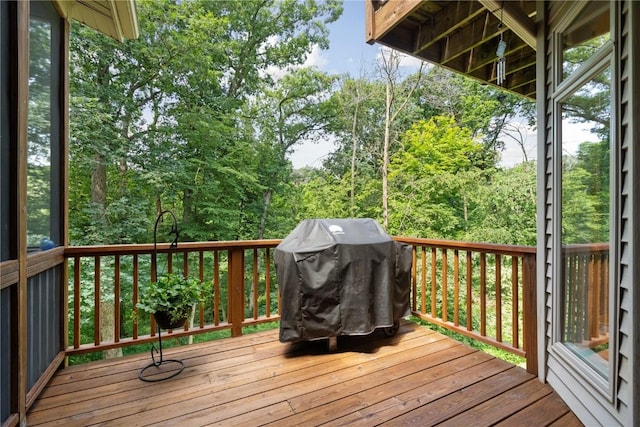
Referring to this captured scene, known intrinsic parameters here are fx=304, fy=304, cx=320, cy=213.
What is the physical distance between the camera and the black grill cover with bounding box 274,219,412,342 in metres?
2.38

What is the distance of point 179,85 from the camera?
7090mm

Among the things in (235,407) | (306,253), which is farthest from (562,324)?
(235,407)

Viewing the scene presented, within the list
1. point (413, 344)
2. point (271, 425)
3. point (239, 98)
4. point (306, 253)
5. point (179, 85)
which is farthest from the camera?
point (239, 98)

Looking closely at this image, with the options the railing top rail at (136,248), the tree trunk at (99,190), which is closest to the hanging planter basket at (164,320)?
the railing top rail at (136,248)

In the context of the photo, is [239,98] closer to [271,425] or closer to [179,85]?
[179,85]

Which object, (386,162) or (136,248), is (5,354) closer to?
(136,248)

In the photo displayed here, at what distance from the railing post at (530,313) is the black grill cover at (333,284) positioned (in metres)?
0.97

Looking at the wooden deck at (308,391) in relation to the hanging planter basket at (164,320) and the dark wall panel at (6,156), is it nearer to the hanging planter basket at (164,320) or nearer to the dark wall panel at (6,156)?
the hanging planter basket at (164,320)

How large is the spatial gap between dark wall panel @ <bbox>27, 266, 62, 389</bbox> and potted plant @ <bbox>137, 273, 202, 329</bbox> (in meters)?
0.55

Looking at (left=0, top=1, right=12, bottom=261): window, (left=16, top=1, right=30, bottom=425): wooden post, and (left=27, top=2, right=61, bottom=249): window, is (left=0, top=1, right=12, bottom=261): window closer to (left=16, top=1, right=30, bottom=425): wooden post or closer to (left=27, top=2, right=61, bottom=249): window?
(left=16, top=1, right=30, bottom=425): wooden post

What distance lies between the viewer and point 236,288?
282 centimetres

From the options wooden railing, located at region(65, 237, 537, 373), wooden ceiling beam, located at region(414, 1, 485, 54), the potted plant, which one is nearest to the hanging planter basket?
the potted plant

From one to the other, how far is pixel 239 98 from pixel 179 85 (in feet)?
5.67

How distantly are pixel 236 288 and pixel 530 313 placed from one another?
7.84ft
